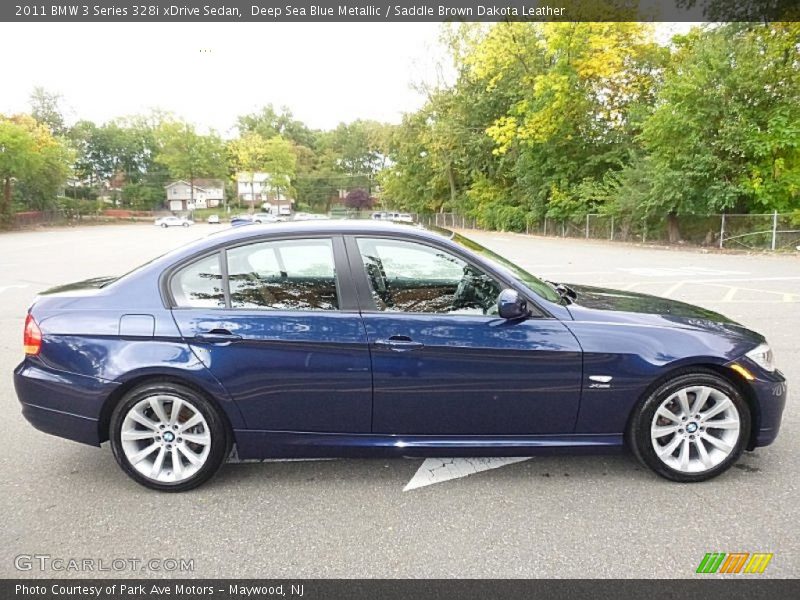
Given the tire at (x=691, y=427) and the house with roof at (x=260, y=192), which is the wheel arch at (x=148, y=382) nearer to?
the tire at (x=691, y=427)

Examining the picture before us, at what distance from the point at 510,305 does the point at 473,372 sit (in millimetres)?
430

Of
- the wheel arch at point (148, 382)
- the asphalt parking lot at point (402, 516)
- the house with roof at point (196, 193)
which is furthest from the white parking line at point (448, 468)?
the house with roof at point (196, 193)

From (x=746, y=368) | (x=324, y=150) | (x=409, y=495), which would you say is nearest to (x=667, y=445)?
(x=746, y=368)

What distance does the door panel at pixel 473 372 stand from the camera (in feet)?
9.80

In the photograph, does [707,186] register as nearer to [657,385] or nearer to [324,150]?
[657,385]

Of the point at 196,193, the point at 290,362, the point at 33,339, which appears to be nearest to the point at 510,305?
the point at 290,362

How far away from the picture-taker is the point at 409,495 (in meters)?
3.05

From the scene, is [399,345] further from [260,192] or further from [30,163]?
[260,192]

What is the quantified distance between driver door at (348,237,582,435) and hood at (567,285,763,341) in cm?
29

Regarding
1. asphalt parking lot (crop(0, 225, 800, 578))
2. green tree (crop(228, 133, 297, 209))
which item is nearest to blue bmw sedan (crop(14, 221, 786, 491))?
asphalt parking lot (crop(0, 225, 800, 578))

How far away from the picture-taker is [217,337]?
9.86 feet

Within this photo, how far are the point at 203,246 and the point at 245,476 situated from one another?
1447mm

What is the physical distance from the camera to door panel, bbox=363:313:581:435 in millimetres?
2988
